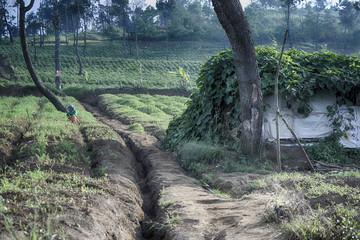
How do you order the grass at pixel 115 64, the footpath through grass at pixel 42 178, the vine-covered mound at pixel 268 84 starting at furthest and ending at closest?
1. the grass at pixel 115 64
2. the vine-covered mound at pixel 268 84
3. the footpath through grass at pixel 42 178

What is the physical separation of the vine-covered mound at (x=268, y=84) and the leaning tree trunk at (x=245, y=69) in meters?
0.93

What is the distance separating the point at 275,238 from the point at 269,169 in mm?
4356

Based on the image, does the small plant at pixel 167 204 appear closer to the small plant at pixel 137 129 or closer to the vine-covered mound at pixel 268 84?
the vine-covered mound at pixel 268 84

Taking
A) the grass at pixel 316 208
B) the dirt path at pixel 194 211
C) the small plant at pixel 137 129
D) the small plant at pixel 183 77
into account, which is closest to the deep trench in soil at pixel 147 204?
the dirt path at pixel 194 211

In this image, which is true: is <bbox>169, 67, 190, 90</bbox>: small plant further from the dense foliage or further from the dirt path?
the dense foliage

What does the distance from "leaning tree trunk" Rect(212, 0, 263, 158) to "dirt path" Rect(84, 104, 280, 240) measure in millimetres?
1997

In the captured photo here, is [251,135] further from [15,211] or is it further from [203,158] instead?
[15,211]

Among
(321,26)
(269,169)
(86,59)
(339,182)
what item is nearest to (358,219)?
(339,182)

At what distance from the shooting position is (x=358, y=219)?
323cm

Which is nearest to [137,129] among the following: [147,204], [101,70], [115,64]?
[147,204]

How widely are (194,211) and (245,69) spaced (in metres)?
4.07

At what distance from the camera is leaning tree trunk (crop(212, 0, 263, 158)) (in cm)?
751

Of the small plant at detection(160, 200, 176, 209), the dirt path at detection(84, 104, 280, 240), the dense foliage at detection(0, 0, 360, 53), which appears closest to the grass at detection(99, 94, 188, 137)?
the dirt path at detection(84, 104, 280, 240)

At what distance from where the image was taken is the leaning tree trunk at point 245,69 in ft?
24.6
